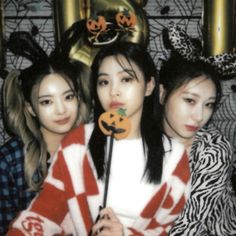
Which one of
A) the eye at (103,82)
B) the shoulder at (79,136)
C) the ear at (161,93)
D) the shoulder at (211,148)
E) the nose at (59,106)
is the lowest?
the shoulder at (211,148)

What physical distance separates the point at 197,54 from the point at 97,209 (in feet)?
2.34

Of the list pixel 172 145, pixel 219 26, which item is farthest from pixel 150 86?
pixel 219 26

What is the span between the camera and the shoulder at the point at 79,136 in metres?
1.21

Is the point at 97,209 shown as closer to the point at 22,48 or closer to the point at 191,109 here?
the point at 191,109

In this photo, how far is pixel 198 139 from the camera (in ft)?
4.38

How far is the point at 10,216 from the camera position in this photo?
134cm

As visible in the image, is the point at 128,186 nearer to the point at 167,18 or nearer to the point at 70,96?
the point at 70,96

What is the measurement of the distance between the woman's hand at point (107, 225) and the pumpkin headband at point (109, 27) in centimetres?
60

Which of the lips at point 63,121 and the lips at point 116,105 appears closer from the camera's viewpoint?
the lips at point 116,105

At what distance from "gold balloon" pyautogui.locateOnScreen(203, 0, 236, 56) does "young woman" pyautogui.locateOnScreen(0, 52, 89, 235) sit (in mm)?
Result: 568

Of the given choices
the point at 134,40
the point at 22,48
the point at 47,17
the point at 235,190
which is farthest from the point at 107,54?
the point at 235,190

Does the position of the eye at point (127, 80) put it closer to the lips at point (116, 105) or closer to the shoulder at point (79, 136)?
the lips at point (116, 105)

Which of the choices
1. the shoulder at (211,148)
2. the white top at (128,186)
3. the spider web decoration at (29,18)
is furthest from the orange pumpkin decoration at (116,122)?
the spider web decoration at (29,18)

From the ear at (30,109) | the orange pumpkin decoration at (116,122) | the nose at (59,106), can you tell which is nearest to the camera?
the orange pumpkin decoration at (116,122)
